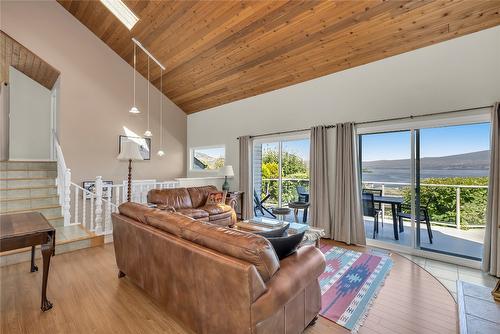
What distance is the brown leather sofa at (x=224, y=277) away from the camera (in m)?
1.43

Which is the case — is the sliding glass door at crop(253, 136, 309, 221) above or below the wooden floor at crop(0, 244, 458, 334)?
above

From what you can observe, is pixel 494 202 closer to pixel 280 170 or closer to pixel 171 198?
pixel 280 170

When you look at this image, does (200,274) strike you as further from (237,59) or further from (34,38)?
(34,38)

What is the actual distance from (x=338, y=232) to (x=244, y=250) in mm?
3310

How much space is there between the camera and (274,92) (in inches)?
215

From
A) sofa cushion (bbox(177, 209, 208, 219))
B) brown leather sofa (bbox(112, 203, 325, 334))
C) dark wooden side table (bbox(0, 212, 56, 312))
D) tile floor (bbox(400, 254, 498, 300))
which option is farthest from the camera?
sofa cushion (bbox(177, 209, 208, 219))

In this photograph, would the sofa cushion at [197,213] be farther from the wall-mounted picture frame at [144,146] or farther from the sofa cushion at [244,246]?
the wall-mounted picture frame at [144,146]

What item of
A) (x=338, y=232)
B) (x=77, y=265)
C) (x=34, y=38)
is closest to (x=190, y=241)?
(x=77, y=265)

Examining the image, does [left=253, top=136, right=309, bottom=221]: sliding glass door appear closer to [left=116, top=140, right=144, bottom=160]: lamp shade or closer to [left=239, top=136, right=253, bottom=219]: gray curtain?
[left=239, top=136, right=253, bottom=219]: gray curtain

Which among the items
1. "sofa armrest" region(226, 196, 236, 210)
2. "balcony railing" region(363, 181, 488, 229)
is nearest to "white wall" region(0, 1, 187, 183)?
"sofa armrest" region(226, 196, 236, 210)

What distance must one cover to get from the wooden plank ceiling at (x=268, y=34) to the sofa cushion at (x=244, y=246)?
3319 millimetres

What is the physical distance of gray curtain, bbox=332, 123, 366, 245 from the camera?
410 centimetres

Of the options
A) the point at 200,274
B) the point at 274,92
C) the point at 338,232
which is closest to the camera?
the point at 200,274

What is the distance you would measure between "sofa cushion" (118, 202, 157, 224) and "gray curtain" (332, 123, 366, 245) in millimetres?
3173
